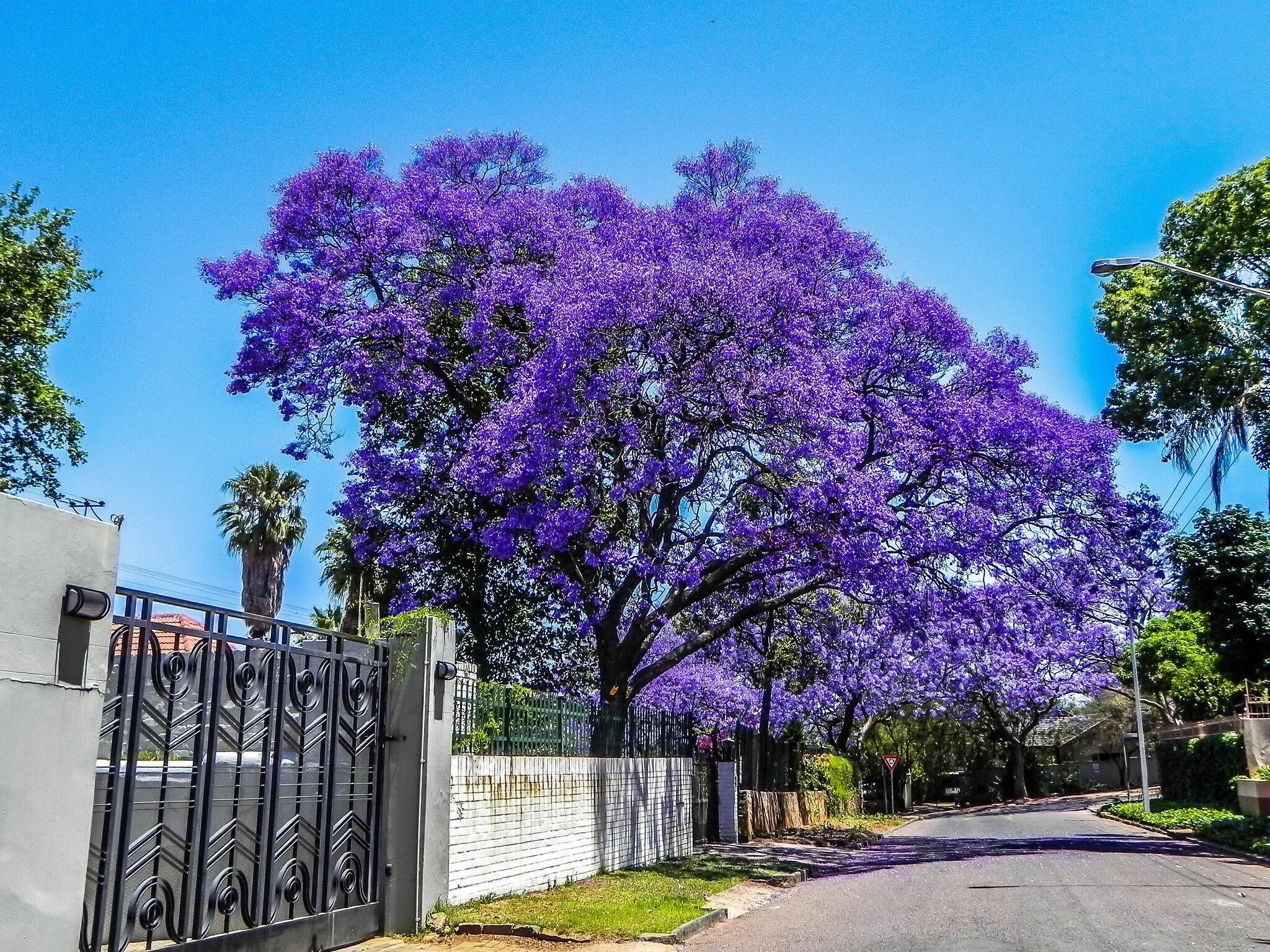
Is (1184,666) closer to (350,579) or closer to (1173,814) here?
(1173,814)

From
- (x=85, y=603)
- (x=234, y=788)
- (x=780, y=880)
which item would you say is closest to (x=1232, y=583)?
(x=780, y=880)

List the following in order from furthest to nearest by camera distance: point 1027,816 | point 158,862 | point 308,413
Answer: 1. point 1027,816
2. point 308,413
3. point 158,862

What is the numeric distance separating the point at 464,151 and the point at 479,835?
1449cm

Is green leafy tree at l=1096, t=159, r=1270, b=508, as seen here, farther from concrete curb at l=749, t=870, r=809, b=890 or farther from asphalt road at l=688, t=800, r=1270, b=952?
concrete curb at l=749, t=870, r=809, b=890

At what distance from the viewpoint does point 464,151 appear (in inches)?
859

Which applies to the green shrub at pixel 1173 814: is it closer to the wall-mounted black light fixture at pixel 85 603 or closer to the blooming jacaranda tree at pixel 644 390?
the blooming jacaranda tree at pixel 644 390

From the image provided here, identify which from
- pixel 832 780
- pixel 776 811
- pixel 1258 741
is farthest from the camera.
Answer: pixel 832 780

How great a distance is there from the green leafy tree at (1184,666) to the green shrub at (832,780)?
1456 centimetres

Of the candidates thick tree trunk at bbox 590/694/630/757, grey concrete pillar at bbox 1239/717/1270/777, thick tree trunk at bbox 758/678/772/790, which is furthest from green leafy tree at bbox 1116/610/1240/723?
thick tree trunk at bbox 590/694/630/757

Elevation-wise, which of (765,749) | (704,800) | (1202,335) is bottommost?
(704,800)

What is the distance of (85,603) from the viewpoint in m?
6.57

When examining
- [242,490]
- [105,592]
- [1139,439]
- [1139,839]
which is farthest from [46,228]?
[1139,839]

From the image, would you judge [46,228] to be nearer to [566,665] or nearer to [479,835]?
[566,665]

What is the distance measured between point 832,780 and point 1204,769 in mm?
12092
